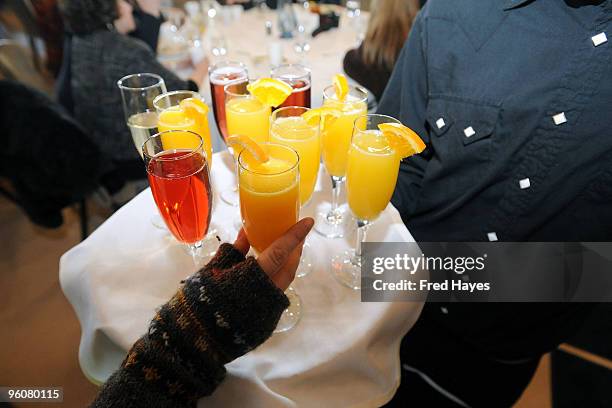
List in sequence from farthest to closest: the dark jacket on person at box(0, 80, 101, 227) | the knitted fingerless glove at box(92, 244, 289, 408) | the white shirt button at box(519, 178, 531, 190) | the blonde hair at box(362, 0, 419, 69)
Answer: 1. the blonde hair at box(362, 0, 419, 69)
2. the dark jacket on person at box(0, 80, 101, 227)
3. the white shirt button at box(519, 178, 531, 190)
4. the knitted fingerless glove at box(92, 244, 289, 408)

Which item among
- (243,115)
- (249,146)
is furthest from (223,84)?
(249,146)

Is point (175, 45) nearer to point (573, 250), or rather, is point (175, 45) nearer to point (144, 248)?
point (144, 248)

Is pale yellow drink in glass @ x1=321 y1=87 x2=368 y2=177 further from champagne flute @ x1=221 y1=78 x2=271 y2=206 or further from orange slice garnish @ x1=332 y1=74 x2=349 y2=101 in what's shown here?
champagne flute @ x1=221 y1=78 x2=271 y2=206

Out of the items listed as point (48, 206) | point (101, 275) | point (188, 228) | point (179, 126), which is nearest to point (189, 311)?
point (188, 228)

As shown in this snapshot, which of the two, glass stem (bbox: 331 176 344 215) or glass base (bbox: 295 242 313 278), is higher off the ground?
glass stem (bbox: 331 176 344 215)

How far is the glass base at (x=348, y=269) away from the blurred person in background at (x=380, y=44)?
1237 mm

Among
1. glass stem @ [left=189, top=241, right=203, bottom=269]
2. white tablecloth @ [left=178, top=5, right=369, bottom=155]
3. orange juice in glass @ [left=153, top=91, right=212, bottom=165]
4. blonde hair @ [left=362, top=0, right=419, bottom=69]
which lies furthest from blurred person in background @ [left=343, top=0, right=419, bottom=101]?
glass stem @ [left=189, top=241, right=203, bottom=269]

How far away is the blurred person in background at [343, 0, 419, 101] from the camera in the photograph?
1.87 metres

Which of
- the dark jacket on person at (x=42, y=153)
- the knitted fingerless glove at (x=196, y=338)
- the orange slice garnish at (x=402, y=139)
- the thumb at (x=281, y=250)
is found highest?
the orange slice garnish at (x=402, y=139)

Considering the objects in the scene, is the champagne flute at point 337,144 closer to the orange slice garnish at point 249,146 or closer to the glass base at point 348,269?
the glass base at point 348,269

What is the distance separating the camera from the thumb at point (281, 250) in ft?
2.45

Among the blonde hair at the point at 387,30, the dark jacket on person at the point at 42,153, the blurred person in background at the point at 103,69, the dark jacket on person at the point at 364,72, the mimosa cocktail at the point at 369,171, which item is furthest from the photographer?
the dark jacket on person at the point at 364,72

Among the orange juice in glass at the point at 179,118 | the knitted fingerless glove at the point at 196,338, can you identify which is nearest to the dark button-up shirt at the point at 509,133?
the orange juice in glass at the point at 179,118

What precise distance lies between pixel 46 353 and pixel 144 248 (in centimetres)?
123
